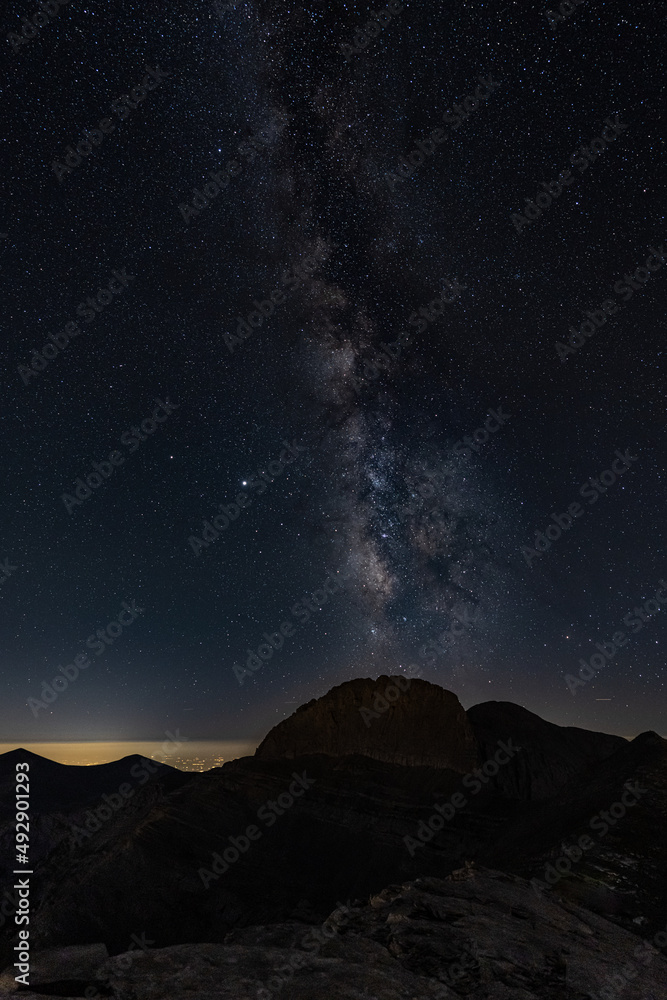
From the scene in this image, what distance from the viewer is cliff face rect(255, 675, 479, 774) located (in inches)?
2625

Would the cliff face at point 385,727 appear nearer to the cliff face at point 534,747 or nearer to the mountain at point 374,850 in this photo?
the mountain at point 374,850

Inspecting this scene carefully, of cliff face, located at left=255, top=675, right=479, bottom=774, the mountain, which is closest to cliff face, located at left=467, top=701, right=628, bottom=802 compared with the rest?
the mountain

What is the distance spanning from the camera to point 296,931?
1853 cm

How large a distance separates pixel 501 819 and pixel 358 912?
156ft

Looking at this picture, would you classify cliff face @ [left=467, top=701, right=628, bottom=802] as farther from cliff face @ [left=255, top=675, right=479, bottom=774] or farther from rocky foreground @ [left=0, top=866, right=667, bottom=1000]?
rocky foreground @ [left=0, top=866, right=667, bottom=1000]

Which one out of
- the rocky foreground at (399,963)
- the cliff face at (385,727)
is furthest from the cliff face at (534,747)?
the rocky foreground at (399,963)

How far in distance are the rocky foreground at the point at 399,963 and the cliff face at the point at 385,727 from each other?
51101 millimetres

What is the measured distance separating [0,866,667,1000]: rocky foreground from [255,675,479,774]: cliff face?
51.1m

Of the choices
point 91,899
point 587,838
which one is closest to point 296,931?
point 587,838

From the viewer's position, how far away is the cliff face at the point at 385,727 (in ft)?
219

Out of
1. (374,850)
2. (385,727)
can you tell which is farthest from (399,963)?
(385,727)

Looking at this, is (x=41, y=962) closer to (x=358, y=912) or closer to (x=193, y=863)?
(x=358, y=912)

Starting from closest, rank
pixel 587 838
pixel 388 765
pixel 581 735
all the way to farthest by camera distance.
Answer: pixel 587 838 → pixel 388 765 → pixel 581 735

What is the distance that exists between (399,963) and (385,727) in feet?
196
